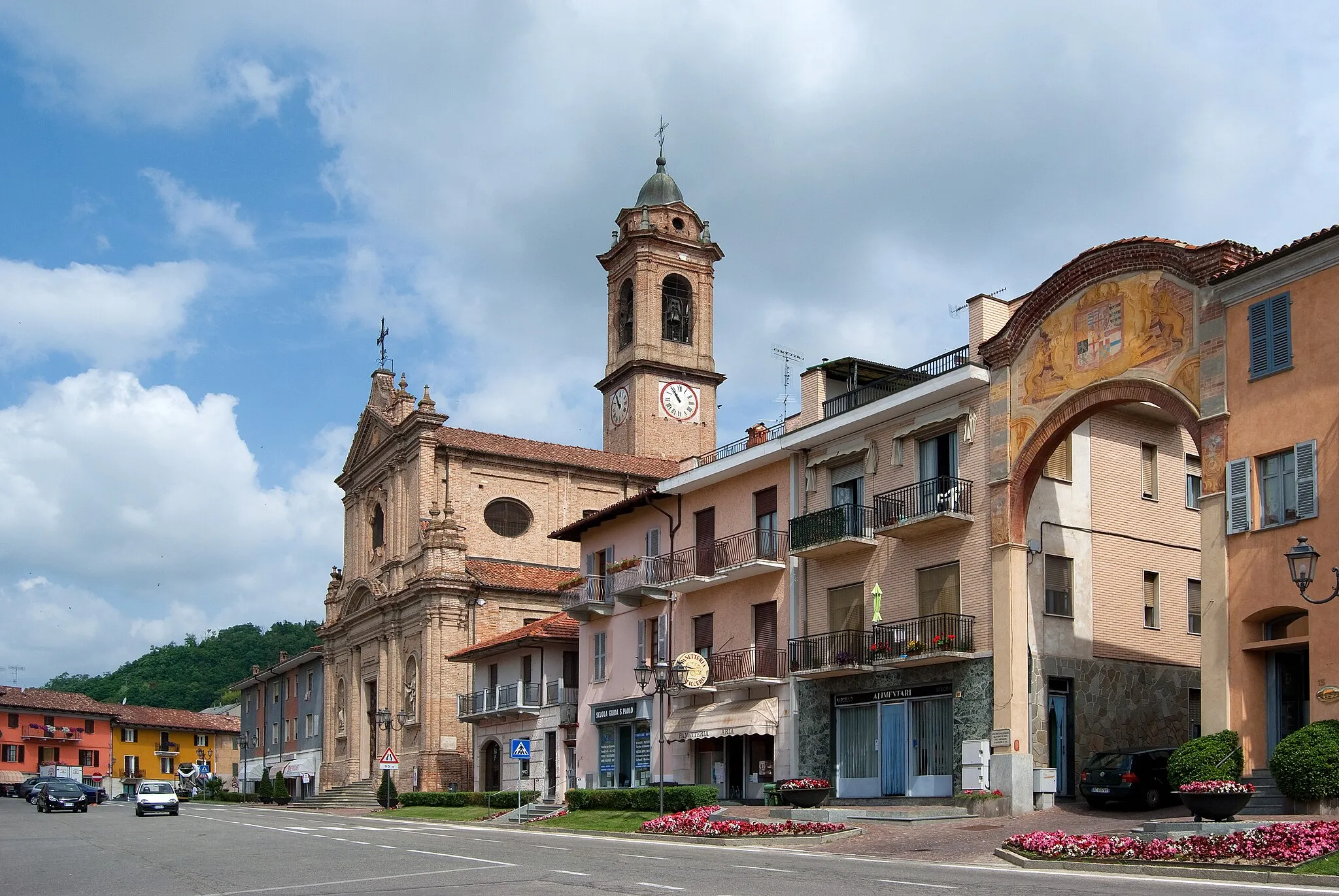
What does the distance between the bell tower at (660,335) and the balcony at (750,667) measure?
35392 mm

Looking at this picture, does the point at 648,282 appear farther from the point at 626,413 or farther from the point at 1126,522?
the point at 1126,522

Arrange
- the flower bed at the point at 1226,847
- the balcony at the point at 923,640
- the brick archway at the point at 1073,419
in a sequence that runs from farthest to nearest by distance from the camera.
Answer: the balcony at the point at 923,640
the brick archway at the point at 1073,419
the flower bed at the point at 1226,847

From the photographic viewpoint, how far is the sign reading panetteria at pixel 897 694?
33062mm

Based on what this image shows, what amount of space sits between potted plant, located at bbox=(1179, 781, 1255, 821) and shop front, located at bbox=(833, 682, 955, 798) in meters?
11.1

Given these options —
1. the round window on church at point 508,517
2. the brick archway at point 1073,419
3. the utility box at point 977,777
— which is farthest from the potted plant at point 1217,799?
the round window on church at point 508,517

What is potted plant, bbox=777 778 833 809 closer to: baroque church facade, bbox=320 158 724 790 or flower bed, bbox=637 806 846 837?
flower bed, bbox=637 806 846 837

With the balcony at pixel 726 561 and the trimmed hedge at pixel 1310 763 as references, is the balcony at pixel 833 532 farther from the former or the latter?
the trimmed hedge at pixel 1310 763

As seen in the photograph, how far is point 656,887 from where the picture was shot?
1652cm

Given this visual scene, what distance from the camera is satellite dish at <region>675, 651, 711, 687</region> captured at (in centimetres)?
3975

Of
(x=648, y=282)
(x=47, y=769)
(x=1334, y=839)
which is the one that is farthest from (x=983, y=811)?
(x=47, y=769)

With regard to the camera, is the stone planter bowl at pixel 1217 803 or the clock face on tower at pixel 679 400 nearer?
the stone planter bowl at pixel 1217 803

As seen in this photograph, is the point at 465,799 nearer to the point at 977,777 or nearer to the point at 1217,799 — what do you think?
the point at 977,777

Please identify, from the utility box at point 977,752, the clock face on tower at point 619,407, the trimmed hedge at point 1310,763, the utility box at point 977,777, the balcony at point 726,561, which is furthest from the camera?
the clock face on tower at point 619,407

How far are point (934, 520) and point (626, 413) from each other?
4370 cm
